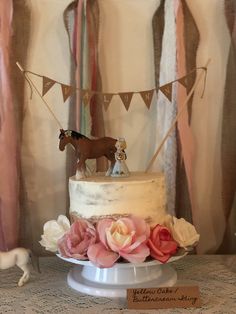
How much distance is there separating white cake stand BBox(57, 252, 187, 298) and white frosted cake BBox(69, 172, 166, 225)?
3.7 inches

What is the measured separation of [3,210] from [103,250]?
39 cm

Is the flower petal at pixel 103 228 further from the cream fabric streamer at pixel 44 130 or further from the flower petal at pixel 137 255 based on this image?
the cream fabric streamer at pixel 44 130

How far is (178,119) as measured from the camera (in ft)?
3.71

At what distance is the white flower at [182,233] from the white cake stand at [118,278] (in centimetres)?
3

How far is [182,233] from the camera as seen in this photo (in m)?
0.92

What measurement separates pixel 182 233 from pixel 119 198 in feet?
0.52

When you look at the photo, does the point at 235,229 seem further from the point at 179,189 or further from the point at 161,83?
the point at 161,83

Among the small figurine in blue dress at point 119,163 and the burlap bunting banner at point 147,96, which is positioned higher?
the burlap bunting banner at point 147,96

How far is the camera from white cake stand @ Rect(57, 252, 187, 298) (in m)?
0.86

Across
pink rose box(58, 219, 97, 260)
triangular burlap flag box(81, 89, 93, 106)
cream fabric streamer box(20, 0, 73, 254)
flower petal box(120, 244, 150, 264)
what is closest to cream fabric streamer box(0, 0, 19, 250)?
cream fabric streamer box(20, 0, 73, 254)

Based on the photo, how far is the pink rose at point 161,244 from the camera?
0.86 meters

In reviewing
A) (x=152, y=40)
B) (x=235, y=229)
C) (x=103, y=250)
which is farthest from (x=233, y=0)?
(x=103, y=250)

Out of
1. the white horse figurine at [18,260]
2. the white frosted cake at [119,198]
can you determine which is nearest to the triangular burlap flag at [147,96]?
the white frosted cake at [119,198]

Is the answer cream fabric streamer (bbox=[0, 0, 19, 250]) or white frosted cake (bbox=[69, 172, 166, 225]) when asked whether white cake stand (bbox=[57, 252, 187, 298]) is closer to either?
white frosted cake (bbox=[69, 172, 166, 225])
